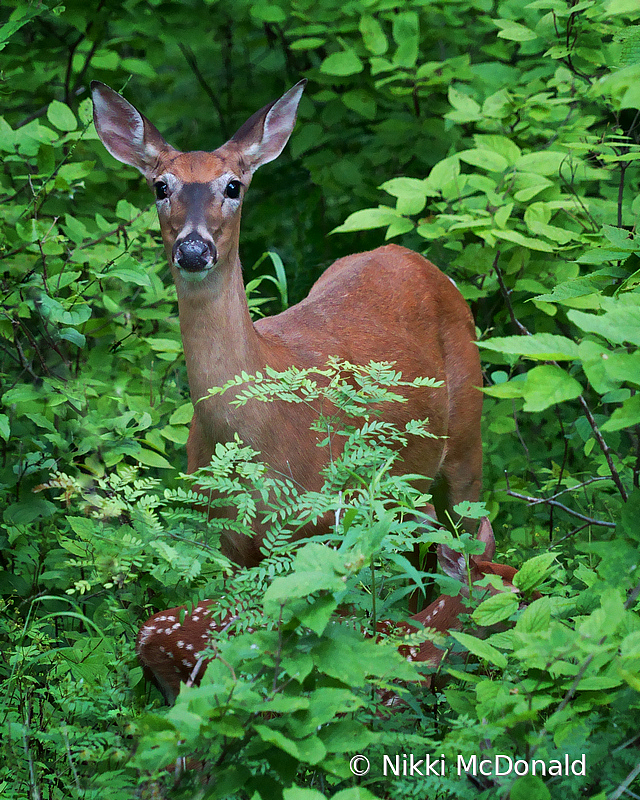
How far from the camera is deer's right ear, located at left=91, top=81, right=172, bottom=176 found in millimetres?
4070

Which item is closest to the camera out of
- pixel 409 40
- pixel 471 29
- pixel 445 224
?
pixel 445 224

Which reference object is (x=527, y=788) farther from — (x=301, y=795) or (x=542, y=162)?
(x=542, y=162)

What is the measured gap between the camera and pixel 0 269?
4.14m

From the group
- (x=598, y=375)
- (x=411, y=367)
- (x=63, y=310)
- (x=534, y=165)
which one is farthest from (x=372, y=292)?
(x=598, y=375)

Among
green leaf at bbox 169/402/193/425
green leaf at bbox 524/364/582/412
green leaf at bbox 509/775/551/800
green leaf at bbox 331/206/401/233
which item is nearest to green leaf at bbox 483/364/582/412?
green leaf at bbox 524/364/582/412

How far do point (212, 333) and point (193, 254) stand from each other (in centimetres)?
34

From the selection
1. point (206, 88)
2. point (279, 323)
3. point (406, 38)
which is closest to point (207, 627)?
point (279, 323)

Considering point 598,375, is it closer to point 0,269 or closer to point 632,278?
point 632,278

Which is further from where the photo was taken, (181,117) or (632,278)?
(181,117)

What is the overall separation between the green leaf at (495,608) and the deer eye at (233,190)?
2.08 m

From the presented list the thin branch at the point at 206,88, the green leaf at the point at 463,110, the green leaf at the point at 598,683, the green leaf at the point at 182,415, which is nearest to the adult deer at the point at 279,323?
the green leaf at the point at 182,415

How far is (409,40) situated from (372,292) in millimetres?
Answer: 1761

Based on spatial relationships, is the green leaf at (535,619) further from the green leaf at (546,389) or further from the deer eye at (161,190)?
the deer eye at (161,190)

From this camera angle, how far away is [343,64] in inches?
217
